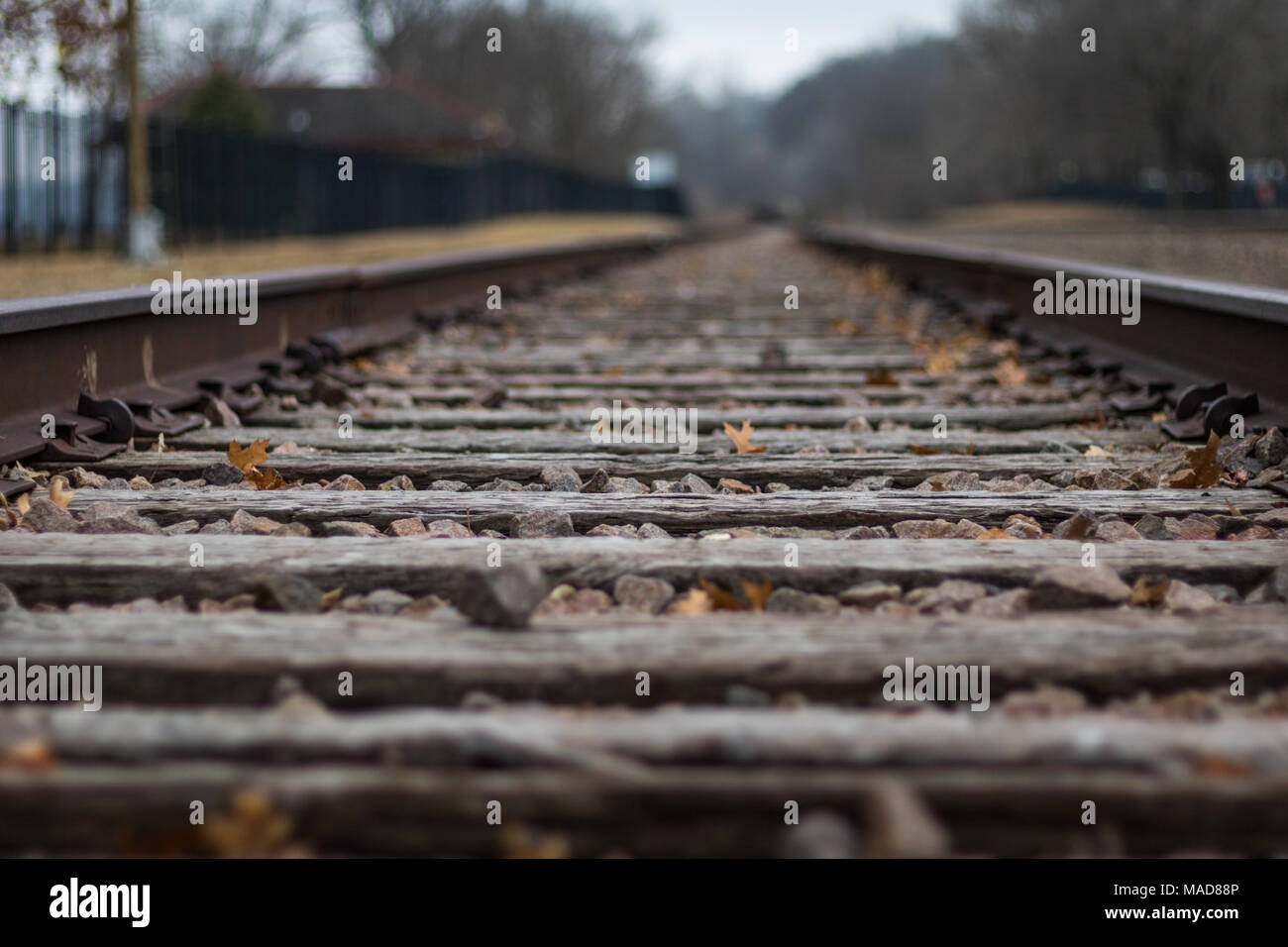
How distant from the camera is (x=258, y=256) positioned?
13250 millimetres

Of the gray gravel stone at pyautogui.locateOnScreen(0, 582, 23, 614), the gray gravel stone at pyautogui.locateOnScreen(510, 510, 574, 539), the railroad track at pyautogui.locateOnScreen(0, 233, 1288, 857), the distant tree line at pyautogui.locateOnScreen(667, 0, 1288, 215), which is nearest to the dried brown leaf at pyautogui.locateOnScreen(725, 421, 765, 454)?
the railroad track at pyautogui.locateOnScreen(0, 233, 1288, 857)

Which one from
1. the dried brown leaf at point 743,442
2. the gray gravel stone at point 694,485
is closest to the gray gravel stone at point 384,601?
the gray gravel stone at point 694,485

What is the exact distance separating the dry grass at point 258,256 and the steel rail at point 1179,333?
3794 millimetres

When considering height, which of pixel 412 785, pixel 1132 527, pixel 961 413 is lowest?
pixel 412 785

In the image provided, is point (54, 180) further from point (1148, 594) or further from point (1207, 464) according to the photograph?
point (1148, 594)

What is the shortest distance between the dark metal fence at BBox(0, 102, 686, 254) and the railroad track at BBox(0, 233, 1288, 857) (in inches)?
418

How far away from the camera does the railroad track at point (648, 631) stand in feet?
3.93

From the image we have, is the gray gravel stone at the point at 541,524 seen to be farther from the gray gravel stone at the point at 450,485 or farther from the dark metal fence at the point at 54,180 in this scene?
the dark metal fence at the point at 54,180

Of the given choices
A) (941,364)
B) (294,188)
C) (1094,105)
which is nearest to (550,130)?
(1094,105)

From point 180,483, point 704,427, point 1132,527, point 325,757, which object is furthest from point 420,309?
point 325,757

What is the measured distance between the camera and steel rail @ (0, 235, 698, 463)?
310cm
